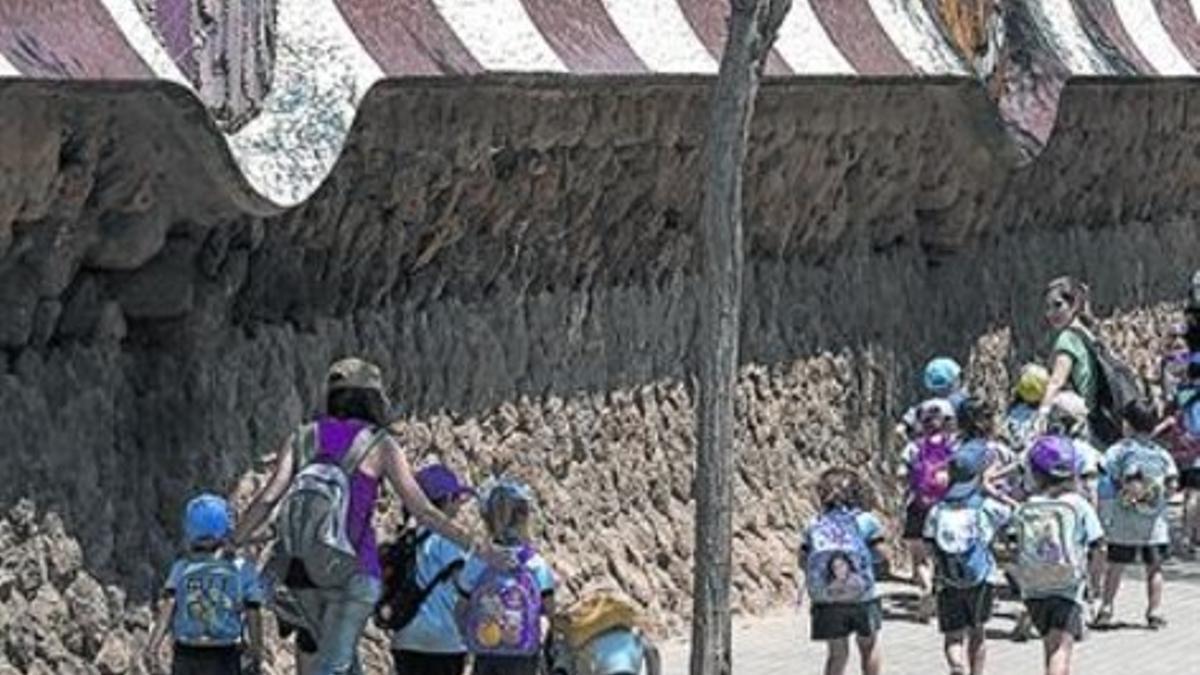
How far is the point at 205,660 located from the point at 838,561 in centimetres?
279

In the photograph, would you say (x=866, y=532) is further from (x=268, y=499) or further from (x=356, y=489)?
(x=268, y=499)

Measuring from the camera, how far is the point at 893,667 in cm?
1303

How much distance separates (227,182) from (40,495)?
3.59 ft

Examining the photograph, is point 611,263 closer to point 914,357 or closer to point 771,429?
point 771,429

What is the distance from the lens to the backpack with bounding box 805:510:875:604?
1123 cm

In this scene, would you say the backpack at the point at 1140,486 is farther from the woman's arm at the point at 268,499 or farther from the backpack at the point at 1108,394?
the woman's arm at the point at 268,499

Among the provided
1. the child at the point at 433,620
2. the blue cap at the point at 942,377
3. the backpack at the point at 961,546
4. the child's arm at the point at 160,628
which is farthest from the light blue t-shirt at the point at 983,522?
the child's arm at the point at 160,628

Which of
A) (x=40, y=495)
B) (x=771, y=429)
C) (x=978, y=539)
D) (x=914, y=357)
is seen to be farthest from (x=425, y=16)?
(x=914, y=357)

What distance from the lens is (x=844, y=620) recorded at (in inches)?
447

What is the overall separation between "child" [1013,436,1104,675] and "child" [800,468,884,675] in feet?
2.04

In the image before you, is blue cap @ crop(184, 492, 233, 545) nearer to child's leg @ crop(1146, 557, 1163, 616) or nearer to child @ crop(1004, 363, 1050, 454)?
child @ crop(1004, 363, 1050, 454)

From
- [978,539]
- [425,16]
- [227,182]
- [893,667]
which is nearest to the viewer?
[227,182]

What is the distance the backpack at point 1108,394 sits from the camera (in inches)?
583

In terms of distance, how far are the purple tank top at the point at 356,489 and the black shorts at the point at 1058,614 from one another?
3249 mm
